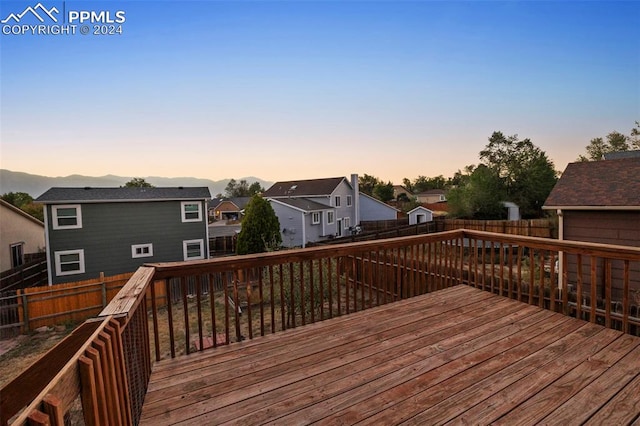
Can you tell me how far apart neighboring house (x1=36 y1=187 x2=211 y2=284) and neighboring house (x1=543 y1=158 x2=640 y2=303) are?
13.1 meters

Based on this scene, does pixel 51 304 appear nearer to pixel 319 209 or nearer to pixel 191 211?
pixel 191 211

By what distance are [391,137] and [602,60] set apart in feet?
27.0

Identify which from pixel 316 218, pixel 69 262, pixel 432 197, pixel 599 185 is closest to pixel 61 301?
pixel 69 262

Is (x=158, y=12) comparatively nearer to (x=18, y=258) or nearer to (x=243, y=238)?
(x=243, y=238)

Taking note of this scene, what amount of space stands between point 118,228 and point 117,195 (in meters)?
1.40

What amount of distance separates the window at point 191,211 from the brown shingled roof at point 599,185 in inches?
508

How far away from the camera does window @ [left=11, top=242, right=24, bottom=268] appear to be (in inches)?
519

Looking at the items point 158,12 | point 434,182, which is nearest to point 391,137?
point 158,12

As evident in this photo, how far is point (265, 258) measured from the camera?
283 centimetres

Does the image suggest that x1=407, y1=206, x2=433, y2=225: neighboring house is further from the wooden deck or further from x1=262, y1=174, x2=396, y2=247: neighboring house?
the wooden deck

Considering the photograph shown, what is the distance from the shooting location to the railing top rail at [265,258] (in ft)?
8.08

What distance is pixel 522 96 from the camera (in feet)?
34.9

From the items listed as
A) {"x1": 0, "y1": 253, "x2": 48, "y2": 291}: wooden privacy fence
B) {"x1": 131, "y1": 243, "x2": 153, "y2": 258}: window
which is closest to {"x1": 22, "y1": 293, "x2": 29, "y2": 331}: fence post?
{"x1": 0, "y1": 253, "x2": 48, "y2": 291}: wooden privacy fence

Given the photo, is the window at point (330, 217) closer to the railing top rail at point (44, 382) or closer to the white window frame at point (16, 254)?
the white window frame at point (16, 254)
